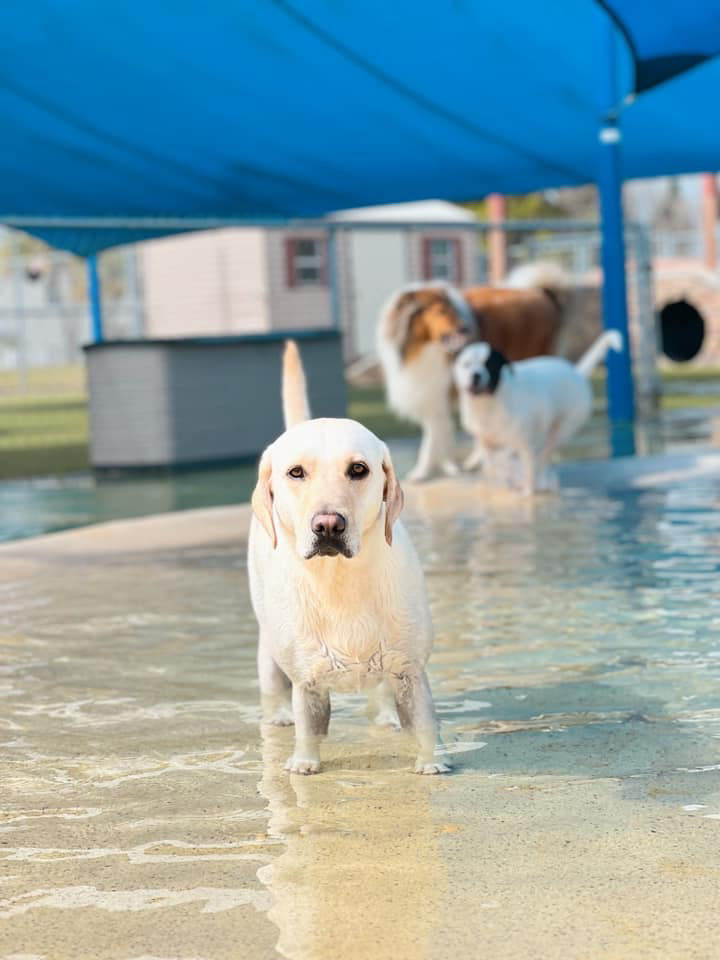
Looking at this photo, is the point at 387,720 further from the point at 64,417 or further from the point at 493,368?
the point at 64,417

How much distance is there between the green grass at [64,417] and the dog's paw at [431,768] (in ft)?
29.8

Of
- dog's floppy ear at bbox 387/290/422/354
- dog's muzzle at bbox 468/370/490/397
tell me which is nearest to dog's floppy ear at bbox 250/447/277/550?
dog's muzzle at bbox 468/370/490/397

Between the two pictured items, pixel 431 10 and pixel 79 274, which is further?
pixel 79 274

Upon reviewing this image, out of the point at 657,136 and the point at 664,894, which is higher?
the point at 657,136

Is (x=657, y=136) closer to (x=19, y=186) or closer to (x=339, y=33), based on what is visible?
(x=339, y=33)

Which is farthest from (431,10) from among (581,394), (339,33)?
(581,394)

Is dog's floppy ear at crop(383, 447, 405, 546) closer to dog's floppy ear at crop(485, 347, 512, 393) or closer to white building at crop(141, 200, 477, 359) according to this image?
dog's floppy ear at crop(485, 347, 512, 393)

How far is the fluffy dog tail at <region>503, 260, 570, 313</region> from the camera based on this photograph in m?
13.6

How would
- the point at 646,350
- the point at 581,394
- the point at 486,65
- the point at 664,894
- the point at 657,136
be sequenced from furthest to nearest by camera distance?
the point at 646,350 → the point at 657,136 → the point at 486,65 → the point at 581,394 → the point at 664,894

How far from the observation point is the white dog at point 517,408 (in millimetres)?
9398

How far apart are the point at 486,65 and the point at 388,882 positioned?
32.0 ft

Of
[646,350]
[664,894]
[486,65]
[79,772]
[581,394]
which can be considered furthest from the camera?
[646,350]

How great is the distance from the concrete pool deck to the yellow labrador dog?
0.18m

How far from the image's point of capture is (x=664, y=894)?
2.82 m
